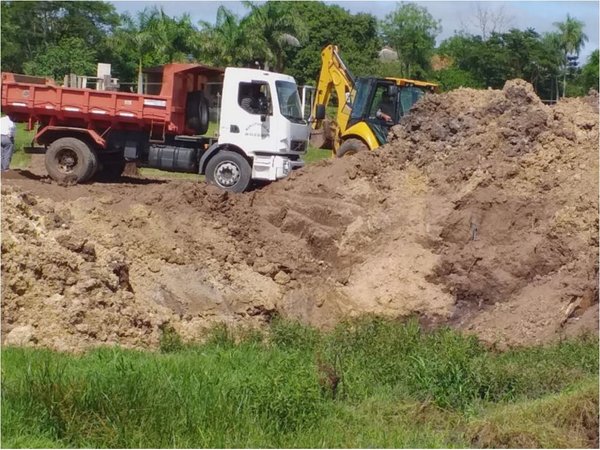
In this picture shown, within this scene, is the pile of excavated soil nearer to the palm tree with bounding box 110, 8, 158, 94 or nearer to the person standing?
the person standing

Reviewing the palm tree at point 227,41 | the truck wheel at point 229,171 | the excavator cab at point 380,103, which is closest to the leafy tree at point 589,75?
the palm tree at point 227,41

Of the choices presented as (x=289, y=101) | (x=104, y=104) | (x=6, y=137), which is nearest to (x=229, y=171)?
(x=289, y=101)

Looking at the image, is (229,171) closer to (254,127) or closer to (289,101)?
(254,127)

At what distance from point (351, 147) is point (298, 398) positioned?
38.4 feet

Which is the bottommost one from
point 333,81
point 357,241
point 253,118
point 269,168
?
point 357,241

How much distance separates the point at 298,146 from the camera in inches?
783

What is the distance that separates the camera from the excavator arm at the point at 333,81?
22164 mm

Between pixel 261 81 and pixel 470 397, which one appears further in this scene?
pixel 261 81

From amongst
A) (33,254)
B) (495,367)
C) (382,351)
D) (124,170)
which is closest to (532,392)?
(495,367)

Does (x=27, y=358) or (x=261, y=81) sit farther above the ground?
(x=261, y=81)

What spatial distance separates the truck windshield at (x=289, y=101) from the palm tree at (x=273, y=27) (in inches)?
1091

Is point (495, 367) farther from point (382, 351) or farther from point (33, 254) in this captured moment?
point (33, 254)

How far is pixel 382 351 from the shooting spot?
1177 centimetres

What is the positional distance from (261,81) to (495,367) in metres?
9.92
